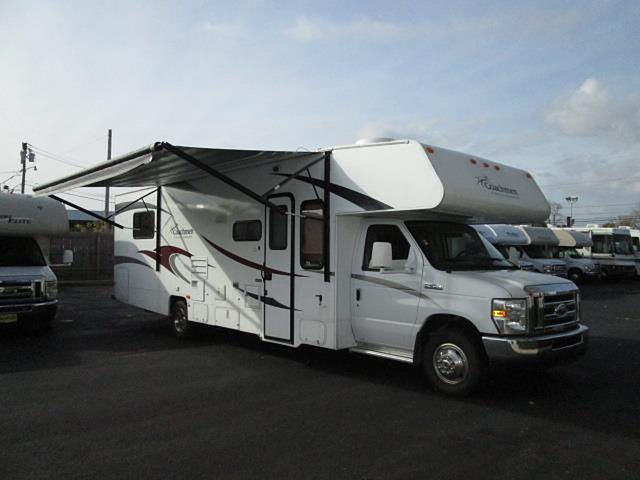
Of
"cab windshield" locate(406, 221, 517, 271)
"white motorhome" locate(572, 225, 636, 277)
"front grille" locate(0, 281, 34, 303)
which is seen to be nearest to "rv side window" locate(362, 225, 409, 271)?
"cab windshield" locate(406, 221, 517, 271)

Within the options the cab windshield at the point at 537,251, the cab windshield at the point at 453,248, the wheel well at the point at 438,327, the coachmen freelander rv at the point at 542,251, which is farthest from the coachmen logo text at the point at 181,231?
the cab windshield at the point at 537,251

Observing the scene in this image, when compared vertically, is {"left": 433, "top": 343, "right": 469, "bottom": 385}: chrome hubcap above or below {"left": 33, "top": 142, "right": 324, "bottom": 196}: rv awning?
below

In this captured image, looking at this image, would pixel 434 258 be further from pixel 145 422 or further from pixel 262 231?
pixel 145 422

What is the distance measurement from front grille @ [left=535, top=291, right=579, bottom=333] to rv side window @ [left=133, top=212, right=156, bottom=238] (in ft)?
24.6

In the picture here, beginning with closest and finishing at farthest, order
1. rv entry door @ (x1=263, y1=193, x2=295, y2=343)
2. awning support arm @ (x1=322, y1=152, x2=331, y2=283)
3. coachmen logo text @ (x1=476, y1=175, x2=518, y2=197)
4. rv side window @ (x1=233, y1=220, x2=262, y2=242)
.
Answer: coachmen logo text @ (x1=476, y1=175, x2=518, y2=197)
awning support arm @ (x1=322, y1=152, x2=331, y2=283)
rv entry door @ (x1=263, y1=193, x2=295, y2=343)
rv side window @ (x1=233, y1=220, x2=262, y2=242)

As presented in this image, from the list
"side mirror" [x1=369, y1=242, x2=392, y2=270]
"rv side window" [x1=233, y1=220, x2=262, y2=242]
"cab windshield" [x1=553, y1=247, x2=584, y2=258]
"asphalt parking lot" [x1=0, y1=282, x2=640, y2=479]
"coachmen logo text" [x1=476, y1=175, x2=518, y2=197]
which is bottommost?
"asphalt parking lot" [x1=0, y1=282, x2=640, y2=479]

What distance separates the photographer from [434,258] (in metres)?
6.75

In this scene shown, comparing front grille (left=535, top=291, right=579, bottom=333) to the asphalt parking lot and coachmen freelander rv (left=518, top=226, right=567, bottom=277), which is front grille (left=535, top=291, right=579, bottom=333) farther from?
coachmen freelander rv (left=518, top=226, right=567, bottom=277)

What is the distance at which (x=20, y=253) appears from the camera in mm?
11156

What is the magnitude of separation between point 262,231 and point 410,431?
13.5 feet

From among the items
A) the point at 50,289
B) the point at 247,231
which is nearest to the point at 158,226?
the point at 50,289

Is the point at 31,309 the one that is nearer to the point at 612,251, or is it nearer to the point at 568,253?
the point at 568,253

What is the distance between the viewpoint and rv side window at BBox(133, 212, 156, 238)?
10961mm

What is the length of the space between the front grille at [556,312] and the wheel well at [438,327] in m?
0.71
